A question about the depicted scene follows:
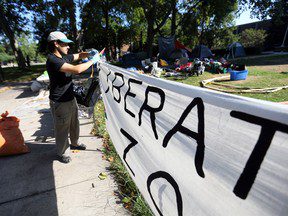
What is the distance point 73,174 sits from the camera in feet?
10.3

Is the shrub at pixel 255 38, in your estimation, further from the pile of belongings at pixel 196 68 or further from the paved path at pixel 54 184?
the paved path at pixel 54 184

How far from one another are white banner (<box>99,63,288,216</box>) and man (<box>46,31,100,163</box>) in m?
1.28

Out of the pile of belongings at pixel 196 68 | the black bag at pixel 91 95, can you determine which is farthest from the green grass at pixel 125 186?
the pile of belongings at pixel 196 68

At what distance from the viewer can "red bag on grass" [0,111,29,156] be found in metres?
3.57

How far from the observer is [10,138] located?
3615mm

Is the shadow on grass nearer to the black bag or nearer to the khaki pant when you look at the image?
the black bag

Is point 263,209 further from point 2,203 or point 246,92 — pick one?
point 246,92

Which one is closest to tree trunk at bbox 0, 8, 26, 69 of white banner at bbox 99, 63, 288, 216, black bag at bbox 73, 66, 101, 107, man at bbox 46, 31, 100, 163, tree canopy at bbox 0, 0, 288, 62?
tree canopy at bbox 0, 0, 288, 62

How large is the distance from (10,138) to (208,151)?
3.58 m

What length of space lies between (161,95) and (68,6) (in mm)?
18308

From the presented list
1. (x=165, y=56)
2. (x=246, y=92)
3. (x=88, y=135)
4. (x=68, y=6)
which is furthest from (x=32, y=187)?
(x=165, y=56)

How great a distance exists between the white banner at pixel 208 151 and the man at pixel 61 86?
1.28 meters

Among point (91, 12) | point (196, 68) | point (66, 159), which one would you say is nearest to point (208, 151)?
point (66, 159)

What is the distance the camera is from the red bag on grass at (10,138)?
3.57 metres
